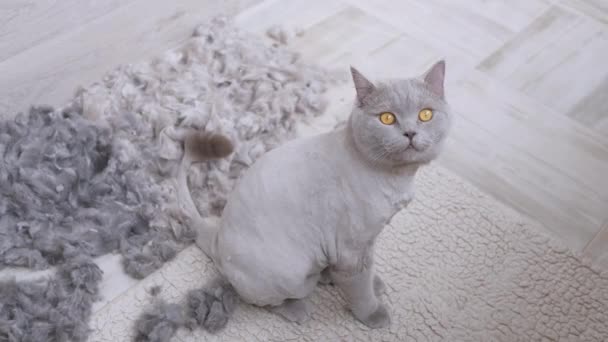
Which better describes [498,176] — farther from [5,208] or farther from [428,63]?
[5,208]

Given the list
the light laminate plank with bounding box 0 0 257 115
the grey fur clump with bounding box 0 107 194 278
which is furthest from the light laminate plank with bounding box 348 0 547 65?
the grey fur clump with bounding box 0 107 194 278

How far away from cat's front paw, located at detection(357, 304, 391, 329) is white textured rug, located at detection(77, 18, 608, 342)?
15mm

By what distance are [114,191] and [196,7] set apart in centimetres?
71

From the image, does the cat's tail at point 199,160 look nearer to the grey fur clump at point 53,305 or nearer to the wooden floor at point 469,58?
the grey fur clump at point 53,305

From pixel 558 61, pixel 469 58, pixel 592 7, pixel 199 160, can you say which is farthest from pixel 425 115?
pixel 592 7

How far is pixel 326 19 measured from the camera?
6.15ft

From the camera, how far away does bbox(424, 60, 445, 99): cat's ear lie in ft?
2.97

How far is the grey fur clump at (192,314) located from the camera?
110 centimetres

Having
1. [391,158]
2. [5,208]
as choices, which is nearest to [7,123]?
[5,208]

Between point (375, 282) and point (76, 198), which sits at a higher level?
point (76, 198)

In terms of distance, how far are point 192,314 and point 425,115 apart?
62 cm

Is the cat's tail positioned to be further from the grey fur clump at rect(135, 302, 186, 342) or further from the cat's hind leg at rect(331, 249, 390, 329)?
the cat's hind leg at rect(331, 249, 390, 329)

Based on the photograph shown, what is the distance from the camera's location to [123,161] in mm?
1342

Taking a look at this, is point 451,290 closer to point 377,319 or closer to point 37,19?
point 377,319
